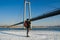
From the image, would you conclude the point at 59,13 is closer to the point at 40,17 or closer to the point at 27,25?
the point at 27,25

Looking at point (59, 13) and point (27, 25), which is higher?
point (59, 13)

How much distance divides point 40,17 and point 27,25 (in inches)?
160

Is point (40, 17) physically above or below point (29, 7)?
below

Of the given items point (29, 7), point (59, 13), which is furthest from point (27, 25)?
point (29, 7)

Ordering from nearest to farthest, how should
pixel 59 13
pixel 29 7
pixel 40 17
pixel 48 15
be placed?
pixel 59 13
pixel 48 15
pixel 40 17
pixel 29 7

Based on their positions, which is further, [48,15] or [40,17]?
[40,17]

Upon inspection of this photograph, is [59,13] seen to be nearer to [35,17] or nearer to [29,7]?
[35,17]

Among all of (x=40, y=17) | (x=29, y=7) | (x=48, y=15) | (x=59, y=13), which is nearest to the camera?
(x=59, y=13)

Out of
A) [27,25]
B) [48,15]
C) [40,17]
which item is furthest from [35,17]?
[27,25]

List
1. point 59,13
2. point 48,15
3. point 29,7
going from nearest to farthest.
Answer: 1. point 59,13
2. point 48,15
3. point 29,7

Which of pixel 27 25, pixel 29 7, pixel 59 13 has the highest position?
pixel 29 7

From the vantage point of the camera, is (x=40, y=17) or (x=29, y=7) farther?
(x=29, y=7)

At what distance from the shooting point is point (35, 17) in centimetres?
1316

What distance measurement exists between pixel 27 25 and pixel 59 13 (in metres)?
1.82
